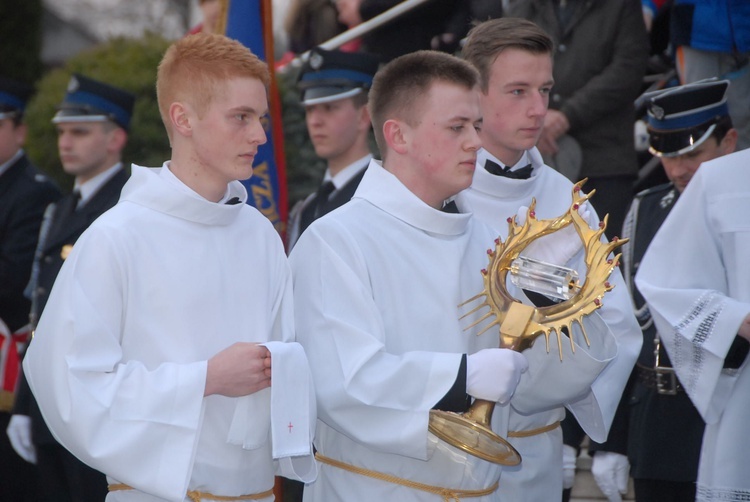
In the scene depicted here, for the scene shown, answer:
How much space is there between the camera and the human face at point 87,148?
6.48m

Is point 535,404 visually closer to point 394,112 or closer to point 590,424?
point 590,424

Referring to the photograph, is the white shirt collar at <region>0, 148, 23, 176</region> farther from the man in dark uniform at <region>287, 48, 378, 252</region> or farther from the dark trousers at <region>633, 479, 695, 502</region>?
the dark trousers at <region>633, 479, 695, 502</region>

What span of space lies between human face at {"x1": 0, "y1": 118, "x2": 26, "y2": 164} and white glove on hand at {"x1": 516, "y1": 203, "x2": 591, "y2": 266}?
433cm

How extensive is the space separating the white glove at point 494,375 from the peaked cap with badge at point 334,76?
2.87m

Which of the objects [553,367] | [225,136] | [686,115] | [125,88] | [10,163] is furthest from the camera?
[125,88]

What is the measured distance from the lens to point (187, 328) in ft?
12.5

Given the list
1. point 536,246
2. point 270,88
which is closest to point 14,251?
point 270,88

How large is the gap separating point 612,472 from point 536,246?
1926 millimetres

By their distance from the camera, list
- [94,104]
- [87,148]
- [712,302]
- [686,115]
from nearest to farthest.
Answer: [712,302]
[686,115]
[87,148]
[94,104]

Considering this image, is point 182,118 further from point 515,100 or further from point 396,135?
point 515,100

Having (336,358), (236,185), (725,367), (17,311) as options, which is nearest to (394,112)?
(236,185)

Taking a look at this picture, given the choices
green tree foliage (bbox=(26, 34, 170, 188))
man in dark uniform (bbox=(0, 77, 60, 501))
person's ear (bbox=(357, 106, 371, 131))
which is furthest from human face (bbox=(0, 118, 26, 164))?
person's ear (bbox=(357, 106, 371, 131))

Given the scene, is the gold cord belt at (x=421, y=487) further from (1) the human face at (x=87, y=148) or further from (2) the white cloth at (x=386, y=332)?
(1) the human face at (x=87, y=148)

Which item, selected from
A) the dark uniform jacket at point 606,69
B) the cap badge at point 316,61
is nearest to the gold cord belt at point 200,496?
the cap badge at point 316,61
